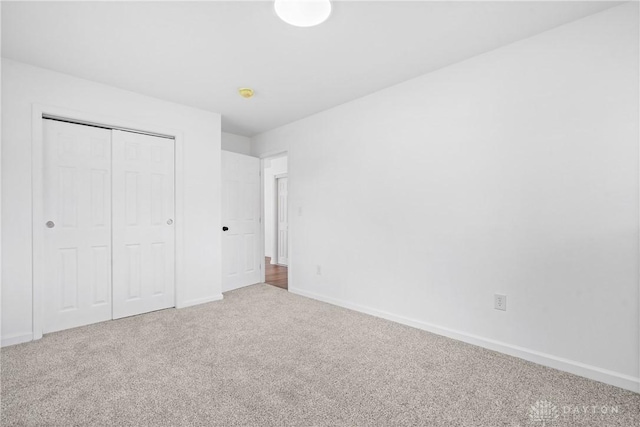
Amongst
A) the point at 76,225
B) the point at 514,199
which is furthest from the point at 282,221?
the point at 514,199

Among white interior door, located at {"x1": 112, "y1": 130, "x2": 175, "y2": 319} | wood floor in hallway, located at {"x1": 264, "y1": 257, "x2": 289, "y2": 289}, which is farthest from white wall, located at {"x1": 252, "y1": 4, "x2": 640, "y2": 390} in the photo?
white interior door, located at {"x1": 112, "y1": 130, "x2": 175, "y2": 319}

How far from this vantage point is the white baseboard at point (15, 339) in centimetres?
235

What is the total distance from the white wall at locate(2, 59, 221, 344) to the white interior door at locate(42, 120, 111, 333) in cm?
16

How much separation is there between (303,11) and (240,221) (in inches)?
122

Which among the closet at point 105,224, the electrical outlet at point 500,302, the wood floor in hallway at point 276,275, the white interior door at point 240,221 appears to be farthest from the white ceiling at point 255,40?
the wood floor in hallway at point 276,275

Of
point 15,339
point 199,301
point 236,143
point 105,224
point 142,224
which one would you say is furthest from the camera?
point 236,143

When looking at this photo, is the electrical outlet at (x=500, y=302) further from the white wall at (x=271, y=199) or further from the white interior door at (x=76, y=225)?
the white wall at (x=271, y=199)

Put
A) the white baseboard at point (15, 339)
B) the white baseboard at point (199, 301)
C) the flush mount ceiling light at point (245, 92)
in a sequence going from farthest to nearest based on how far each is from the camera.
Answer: the white baseboard at point (199, 301), the flush mount ceiling light at point (245, 92), the white baseboard at point (15, 339)

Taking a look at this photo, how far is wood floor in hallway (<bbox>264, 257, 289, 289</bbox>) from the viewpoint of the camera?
4.57 meters

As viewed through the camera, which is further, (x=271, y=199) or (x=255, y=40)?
(x=271, y=199)

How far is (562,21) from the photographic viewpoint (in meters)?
1.95

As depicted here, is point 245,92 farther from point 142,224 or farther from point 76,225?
point 76,225

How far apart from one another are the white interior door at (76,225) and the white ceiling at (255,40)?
0.64 metres

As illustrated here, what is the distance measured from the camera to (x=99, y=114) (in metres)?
2.84
